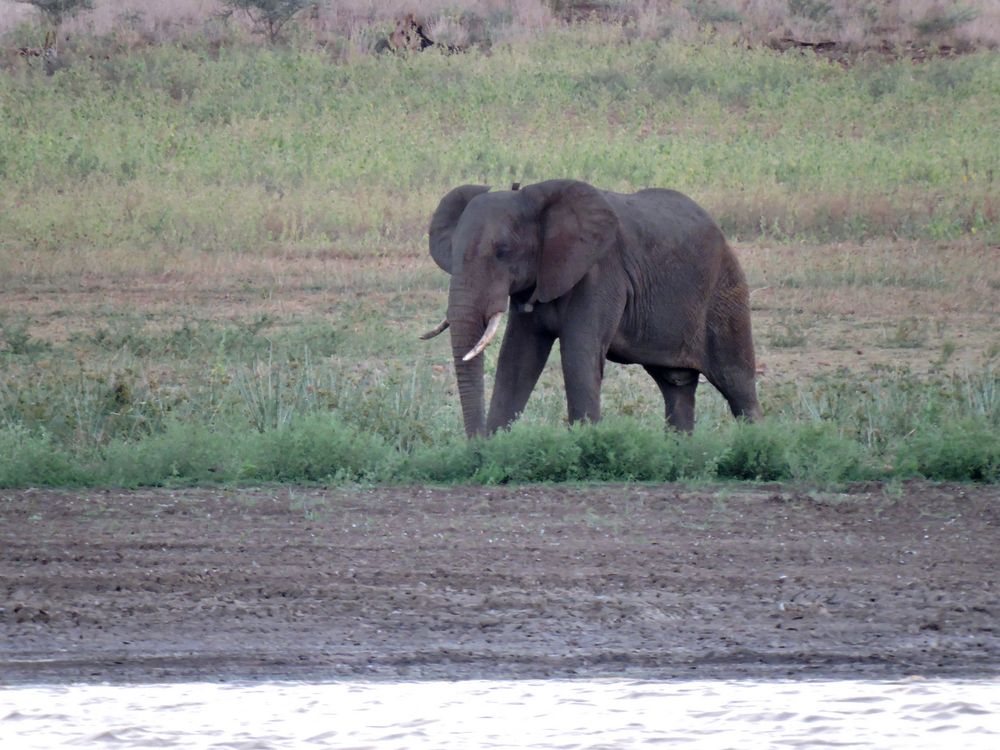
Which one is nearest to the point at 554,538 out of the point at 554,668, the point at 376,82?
the point at 554,668

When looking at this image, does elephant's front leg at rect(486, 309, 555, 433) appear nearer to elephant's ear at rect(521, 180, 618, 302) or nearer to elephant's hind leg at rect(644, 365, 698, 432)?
elephant's ear at rect(521, 180, 618, 302)

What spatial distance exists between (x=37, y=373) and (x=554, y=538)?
5441 mm

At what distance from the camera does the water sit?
19.6 ft

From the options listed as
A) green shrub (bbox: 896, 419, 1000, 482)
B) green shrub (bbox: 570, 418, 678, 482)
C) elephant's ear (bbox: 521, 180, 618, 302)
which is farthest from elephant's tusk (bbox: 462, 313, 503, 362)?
green shrub (bbox: 896, 419, 1000, 482)

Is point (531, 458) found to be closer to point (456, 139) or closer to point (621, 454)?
point (621, 454)

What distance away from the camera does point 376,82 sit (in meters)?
28.3

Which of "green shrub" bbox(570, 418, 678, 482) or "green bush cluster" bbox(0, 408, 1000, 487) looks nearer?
"green bush cluster" bbox(0, 408, 1000, 487)

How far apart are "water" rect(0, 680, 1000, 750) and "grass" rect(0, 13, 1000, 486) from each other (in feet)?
9.80

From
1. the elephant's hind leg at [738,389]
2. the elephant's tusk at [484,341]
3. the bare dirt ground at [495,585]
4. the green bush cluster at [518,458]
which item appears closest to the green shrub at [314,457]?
the green bush cluster at [518,458]

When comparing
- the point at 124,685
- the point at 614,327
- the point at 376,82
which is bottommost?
the point at 124,685

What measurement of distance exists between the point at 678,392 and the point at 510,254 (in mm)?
1624

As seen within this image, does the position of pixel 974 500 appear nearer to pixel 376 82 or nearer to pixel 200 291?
pixel 200 291

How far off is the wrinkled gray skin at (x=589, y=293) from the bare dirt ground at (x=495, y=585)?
1.39 meters

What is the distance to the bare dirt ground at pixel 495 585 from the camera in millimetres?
6312
